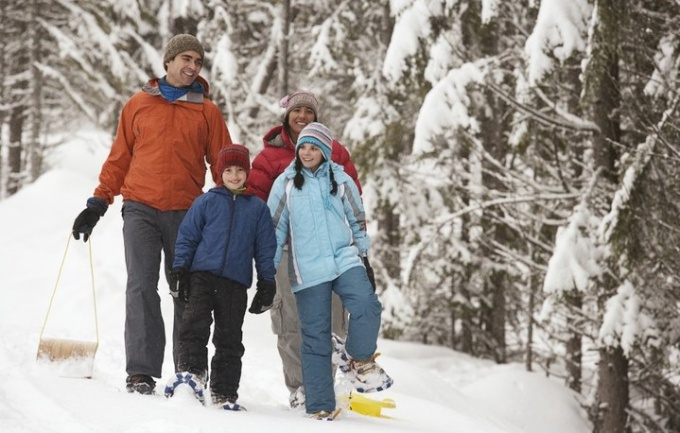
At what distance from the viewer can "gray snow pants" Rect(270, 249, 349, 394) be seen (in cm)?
462

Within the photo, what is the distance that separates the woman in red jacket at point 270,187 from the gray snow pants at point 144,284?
64cm

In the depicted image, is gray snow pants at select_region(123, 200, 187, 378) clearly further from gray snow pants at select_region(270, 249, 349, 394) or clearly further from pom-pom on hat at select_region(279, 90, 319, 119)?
pom-pom on hat at select_region(279, 90, 319, 119)

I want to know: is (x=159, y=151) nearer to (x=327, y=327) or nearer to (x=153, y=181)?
(x=153, y=181)

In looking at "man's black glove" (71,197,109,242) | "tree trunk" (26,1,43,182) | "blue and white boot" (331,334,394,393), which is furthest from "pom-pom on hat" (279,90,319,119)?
"tree trunk" (26,1,43,182)

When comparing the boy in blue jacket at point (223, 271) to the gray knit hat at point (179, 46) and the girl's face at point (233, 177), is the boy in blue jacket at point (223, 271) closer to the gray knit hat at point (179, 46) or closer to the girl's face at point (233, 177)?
the girl's face at point (233, 177)

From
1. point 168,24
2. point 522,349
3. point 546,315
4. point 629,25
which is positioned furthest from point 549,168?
point 168,24

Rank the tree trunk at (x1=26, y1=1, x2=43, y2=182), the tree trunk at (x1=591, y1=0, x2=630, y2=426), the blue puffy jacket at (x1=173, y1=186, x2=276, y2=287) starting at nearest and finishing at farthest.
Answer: the blue puffy jacket at (x1=173, y1=186, x2=276, y2=287) → the tree trunk at (x1=591, y1=0, x2=630, y2=426) → the tree trunk at (x1=26, y1=1, x2=43, y2=182)

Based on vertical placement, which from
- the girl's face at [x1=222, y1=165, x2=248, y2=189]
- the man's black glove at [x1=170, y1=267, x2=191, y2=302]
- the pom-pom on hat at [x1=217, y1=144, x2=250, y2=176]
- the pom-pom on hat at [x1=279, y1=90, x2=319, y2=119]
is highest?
the pom-pom on hat at [x1=279, y1=90, x2=319, y2=119]

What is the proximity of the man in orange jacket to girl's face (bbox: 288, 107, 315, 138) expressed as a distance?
0.57m

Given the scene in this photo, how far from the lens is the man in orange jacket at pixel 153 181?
14.8ft

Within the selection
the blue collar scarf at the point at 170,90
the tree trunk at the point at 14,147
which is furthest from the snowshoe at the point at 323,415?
the tree trunk at the point at 14,147

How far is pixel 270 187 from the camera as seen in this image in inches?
185

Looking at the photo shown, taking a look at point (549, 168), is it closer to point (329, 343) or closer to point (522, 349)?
point (329, 343)

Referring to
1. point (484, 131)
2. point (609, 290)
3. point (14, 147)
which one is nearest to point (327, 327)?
point (609, 290)
